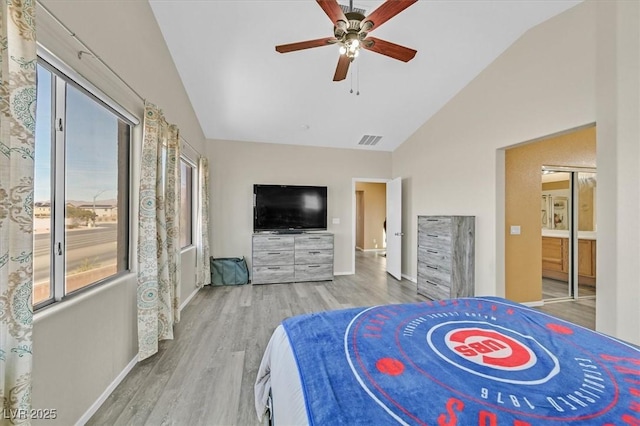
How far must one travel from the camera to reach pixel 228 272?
4.53 meters

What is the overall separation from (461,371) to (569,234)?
451 centimetres

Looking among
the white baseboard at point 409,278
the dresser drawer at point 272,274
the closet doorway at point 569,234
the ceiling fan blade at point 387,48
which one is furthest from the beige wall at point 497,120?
the dresser drawer at point 272,274

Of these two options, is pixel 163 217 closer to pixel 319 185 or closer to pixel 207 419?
pixel 207 419

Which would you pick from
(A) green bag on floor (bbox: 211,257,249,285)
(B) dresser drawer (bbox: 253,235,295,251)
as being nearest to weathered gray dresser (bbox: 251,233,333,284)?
(B) dresser drawer (bbox: 253,235,295,251)

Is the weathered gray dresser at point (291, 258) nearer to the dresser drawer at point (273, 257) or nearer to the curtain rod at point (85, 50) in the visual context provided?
the dresser drawer at point (273, 257)

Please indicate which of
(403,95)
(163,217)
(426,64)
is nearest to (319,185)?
(403,95)

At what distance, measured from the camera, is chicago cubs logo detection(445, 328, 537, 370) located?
1068 mm

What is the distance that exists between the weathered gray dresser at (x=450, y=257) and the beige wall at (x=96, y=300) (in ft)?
12.1

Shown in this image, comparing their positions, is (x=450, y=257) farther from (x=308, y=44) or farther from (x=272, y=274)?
(x=308, y=44)

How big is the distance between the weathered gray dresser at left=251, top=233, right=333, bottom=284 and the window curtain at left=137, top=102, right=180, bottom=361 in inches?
77.9

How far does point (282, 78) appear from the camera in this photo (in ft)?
11.1

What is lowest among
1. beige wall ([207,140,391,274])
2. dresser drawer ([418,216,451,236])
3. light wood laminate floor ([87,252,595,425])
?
light wood laminate floor ([87,252,595,425])

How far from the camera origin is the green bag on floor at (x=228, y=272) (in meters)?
4.48

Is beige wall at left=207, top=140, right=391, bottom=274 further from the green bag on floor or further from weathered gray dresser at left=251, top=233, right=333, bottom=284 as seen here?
weathered gray dresser at left=251, top=233, right=333, bottom=284
